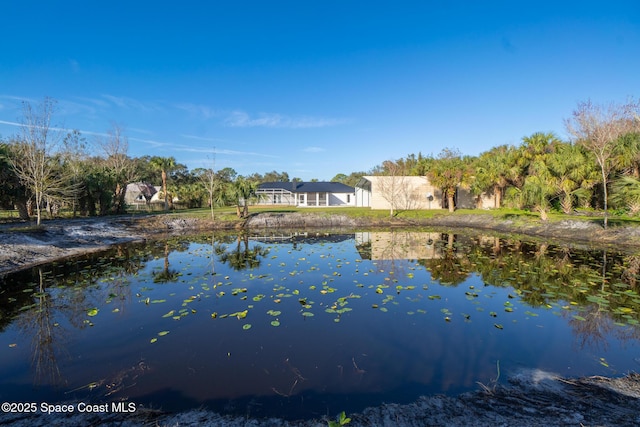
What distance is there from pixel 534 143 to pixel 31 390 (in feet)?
107

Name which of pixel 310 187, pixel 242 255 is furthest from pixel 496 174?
pixel 242 255

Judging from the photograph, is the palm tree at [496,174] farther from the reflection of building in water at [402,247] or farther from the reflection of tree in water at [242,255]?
the reflection of tree in water at [242,255]

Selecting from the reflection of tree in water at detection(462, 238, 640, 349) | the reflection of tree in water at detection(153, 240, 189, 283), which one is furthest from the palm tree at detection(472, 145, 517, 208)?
the reflection of tree in water at detection(153, 240, 189, 283)

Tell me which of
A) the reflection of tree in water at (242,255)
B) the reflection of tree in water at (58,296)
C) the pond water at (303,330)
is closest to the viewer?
the pond water at (303,330)

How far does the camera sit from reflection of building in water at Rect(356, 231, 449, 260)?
1338cm

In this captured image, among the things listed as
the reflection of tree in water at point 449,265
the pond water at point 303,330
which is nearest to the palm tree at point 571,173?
the pond water at point 303,330

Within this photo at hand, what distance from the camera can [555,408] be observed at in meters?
3.40

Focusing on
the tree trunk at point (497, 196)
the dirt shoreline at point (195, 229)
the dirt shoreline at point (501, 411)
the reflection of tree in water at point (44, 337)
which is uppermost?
the tree trunk at point (497, 196)

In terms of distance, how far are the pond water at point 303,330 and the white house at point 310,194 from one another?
3167cm

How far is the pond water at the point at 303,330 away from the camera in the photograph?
13.5 ft

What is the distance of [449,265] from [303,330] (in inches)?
301

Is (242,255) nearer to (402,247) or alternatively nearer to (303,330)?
(402,247)

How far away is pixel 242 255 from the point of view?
540 inches

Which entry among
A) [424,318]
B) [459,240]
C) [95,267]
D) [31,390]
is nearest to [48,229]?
[95,267]
